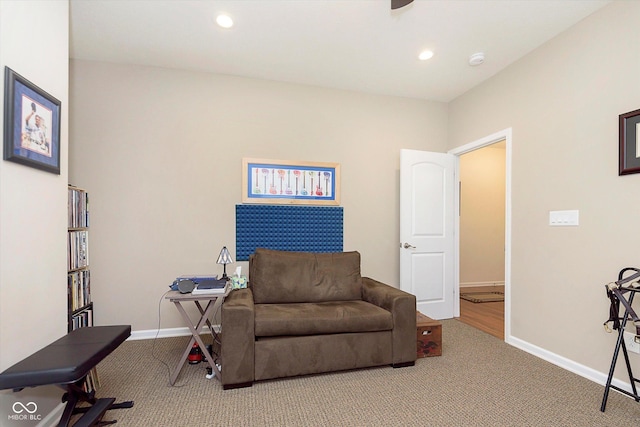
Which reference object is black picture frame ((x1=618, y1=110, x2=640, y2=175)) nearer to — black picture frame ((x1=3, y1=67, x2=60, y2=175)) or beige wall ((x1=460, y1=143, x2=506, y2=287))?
beige wall ((x1=460, y1=143, x2=506, y2=287))

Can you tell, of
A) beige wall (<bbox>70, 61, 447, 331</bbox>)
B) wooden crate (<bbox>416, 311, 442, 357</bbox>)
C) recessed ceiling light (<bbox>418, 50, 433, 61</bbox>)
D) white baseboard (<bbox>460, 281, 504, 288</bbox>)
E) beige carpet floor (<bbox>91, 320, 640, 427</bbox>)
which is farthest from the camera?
white baseboard (<bbox>460, 281, 504, 288</bbox>)

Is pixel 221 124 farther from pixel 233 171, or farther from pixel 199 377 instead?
pixel 199 377

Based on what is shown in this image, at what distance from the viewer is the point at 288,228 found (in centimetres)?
346

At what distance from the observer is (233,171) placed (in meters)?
3.37

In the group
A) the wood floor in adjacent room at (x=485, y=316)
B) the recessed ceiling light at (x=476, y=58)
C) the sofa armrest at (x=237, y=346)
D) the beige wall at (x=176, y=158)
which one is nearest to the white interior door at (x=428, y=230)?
the wood floor in adjacent room at (x=485, y=316)

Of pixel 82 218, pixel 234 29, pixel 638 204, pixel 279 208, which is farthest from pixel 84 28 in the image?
pixel 638 204

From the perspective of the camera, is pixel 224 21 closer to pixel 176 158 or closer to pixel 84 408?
pixel 176 158

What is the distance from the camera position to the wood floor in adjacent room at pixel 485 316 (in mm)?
3441

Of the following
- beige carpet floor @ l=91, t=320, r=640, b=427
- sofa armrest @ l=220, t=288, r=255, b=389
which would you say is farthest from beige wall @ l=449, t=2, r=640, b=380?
sofa armrest @ l=220, t=288, r=255, b=389

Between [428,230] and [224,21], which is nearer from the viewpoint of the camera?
[224,21]

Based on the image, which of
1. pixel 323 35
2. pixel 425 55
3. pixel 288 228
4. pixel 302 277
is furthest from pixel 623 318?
pixel 323 35

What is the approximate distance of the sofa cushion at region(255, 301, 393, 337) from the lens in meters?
2.27

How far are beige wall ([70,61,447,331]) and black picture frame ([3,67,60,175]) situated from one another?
1.31 m

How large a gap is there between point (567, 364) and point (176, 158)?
405 cm
